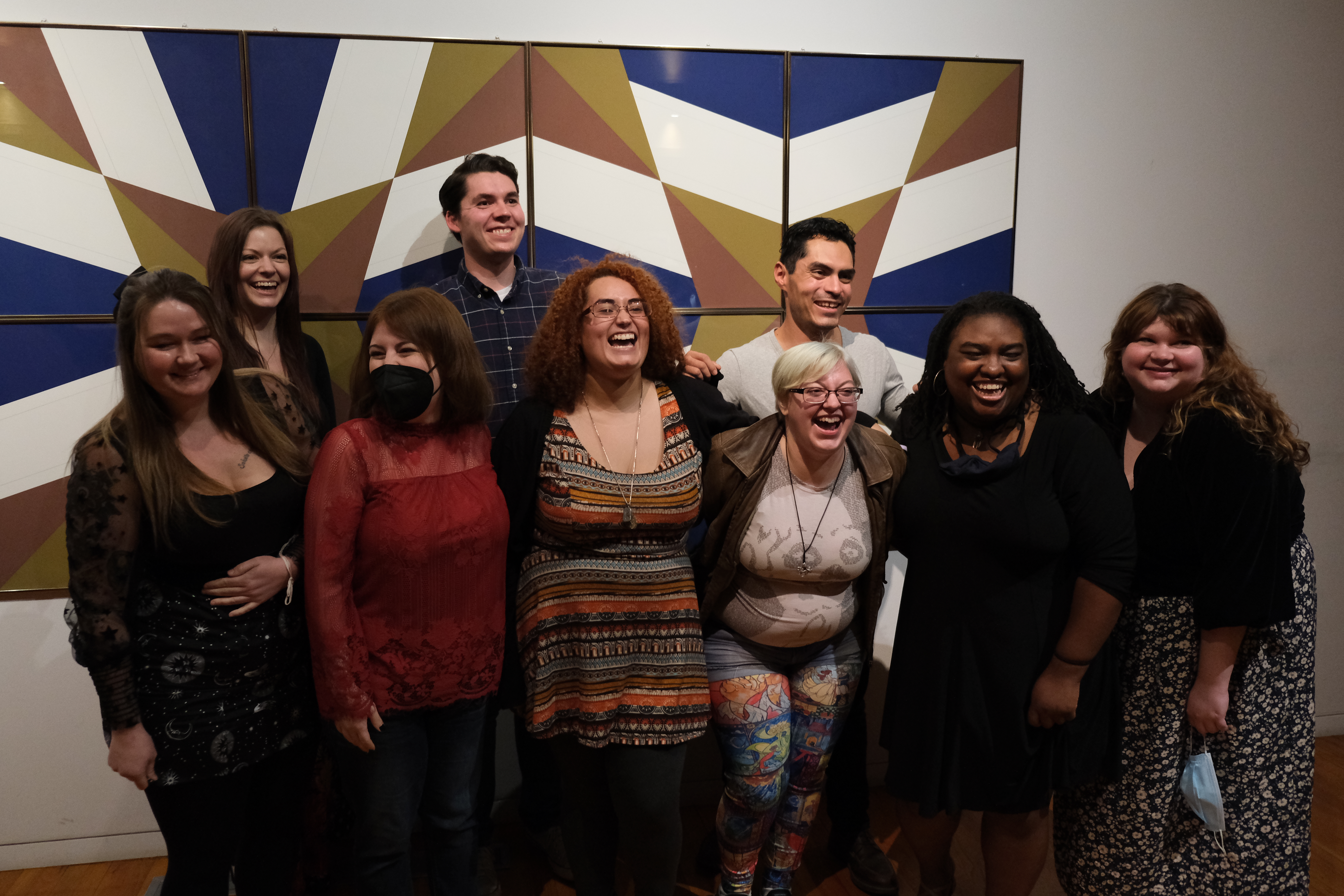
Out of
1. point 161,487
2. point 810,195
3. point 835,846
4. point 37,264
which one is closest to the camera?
point 161,487

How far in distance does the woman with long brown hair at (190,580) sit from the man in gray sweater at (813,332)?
124 cm

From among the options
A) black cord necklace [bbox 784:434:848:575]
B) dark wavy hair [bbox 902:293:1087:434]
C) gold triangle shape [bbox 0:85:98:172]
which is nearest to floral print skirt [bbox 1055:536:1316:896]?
dark wavy hair [bbox 902:293:1087:434]

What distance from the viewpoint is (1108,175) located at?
3051 mm

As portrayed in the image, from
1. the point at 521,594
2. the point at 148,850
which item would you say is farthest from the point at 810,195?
the point at 148,850

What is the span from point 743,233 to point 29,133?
86.0 inches

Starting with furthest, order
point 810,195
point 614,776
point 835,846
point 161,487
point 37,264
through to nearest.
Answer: point 810,195 < point 835,846 < point 37,264 < point 614,776 < point 161,487

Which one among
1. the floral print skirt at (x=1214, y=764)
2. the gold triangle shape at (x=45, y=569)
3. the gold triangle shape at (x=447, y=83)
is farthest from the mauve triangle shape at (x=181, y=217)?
the floral print skirt at (x=1214, y=764)

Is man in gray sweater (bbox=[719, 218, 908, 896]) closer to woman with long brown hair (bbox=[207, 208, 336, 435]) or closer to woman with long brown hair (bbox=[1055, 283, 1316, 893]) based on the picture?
woman with long brown hair (bbox=[1055, 283, 1316, 893])

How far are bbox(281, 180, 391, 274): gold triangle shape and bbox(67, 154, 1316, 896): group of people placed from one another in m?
0.38

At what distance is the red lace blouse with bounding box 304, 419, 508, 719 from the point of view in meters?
1.70

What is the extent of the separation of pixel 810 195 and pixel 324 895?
2.76 m

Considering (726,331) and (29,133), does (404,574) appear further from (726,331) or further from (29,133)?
(29,133)

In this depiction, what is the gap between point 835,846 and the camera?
2684 millimetres

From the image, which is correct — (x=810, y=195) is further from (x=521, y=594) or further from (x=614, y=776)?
(x=614, y=776)
